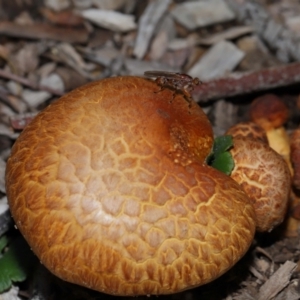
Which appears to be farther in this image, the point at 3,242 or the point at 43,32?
the point at 43,32

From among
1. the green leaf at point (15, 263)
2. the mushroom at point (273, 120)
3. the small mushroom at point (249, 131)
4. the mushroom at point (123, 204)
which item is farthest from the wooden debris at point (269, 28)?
the green leaf at point (15, 263)

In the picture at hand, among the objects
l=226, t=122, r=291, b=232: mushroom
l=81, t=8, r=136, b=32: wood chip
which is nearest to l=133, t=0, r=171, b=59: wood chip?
l=81, t=8, r=136, b=32: wood chip

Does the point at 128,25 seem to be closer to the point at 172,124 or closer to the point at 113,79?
the point at 113,79

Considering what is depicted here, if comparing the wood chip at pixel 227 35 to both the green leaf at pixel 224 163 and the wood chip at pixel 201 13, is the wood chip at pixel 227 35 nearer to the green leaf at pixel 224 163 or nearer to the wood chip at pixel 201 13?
the wood chip at pixel 201 13

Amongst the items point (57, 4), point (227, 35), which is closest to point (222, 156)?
point (227, 35)

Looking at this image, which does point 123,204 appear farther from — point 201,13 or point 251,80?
point 201,13

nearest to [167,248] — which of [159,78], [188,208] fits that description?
[188,208]
